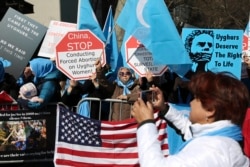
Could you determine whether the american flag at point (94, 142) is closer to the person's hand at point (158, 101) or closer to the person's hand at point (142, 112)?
the person's hand at point (158, 101)

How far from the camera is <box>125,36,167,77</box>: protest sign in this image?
7035 millimetres

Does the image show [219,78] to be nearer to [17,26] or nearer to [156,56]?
[156,56]

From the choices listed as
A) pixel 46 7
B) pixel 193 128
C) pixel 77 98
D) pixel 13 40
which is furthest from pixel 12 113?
pixel 46 7

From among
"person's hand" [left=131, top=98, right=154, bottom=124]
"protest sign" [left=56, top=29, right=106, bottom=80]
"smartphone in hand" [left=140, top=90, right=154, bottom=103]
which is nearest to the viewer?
"person's hand" [left=131, top=98, right=154, bottom=124]

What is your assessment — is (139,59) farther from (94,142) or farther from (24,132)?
(94,142)

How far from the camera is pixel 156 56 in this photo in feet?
21.1

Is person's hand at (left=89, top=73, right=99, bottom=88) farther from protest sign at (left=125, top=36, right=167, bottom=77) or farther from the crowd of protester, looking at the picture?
protest sign at (left=125, top=36, right=167, bottom=77)

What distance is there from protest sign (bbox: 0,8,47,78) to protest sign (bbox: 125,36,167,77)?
126 centimetres

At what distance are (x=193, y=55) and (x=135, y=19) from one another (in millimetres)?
1086

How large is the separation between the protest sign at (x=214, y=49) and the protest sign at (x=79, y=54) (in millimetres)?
1255

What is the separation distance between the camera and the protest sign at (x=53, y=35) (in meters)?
7.86

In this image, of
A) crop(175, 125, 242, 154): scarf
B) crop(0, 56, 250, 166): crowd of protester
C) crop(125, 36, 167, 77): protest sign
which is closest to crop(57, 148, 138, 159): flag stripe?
crop(0, 56, 250, 166): crowd of protester

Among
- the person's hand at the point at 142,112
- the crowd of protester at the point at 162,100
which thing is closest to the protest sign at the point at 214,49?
the crowd of protester at the point at 162,100

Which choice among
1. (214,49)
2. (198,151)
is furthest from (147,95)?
(214,49)
